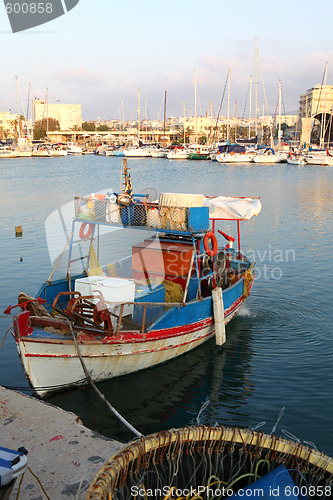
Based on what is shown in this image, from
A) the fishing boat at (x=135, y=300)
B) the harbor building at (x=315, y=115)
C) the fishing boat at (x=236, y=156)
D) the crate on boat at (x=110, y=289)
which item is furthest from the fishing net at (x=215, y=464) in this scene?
the harbor building at (x=315, y=115)

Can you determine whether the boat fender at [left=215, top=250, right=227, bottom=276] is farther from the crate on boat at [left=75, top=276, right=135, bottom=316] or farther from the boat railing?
the crate on boat at [left=75, top=276, right=135, bottom=316]

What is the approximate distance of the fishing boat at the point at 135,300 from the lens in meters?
9.80

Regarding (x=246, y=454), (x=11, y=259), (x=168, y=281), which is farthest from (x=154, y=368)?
(x=11, y=259)

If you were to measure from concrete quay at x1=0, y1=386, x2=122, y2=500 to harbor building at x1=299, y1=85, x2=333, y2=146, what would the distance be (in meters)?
123

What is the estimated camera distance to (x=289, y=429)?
9.20m

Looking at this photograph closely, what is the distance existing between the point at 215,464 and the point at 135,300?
5.95 m

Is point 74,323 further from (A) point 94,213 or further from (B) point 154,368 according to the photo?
(A) point 94,213

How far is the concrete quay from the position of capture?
5887 mm

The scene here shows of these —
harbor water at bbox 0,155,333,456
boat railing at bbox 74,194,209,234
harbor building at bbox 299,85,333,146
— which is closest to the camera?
harbor water at bbox 0,155,333,456

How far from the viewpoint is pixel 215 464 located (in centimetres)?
582

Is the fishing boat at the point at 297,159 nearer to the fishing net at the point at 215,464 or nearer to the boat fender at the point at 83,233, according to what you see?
the boat fender at the point at 83,233

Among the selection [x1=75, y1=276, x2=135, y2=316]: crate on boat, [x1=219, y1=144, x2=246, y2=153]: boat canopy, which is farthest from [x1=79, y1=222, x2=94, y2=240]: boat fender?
[x1=219, y1=144, x2=246, y2=153]: boat canopy

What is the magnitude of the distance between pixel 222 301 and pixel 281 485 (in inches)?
276

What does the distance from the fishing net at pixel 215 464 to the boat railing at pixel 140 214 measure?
6.59m
